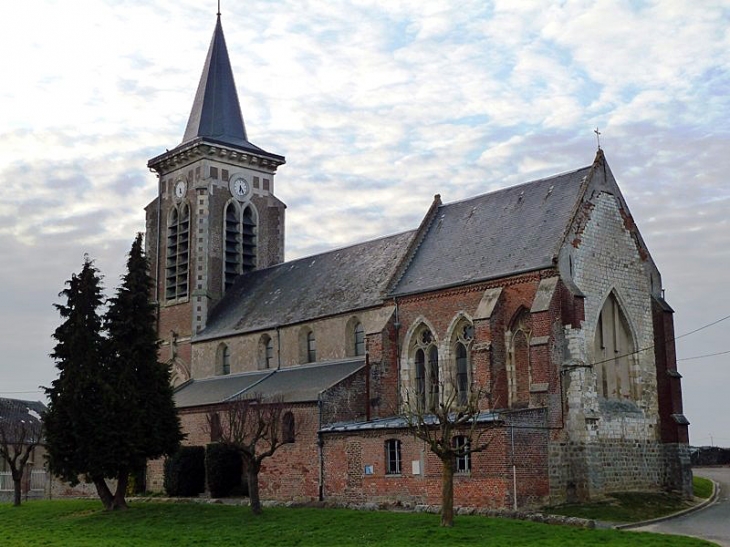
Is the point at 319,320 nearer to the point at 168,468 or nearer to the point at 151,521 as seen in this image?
the point at 168,468

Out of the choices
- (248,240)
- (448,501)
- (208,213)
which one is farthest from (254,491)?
(248,240)

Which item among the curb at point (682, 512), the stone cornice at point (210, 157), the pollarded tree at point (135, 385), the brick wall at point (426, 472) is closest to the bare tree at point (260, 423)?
the brick wall at point (426, 472)

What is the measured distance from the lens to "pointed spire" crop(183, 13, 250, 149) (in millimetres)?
52812

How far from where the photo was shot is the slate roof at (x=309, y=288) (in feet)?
133

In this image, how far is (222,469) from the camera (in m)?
36.5

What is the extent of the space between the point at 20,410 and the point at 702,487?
46.5m

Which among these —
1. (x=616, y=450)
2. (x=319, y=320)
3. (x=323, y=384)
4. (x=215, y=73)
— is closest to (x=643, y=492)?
(x=616, y=450)

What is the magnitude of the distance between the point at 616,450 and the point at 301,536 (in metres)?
12.5

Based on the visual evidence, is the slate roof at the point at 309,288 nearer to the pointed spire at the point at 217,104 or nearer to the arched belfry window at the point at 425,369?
the arched belfry window at the point at 425,369

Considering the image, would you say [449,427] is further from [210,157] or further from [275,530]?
[210,157]

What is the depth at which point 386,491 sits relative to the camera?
31875mm

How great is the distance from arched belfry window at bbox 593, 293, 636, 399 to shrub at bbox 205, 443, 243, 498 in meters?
14.4

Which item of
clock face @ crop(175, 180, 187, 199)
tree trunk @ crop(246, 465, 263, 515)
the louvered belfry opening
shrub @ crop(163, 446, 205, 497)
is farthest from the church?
clock face @ crop(175, 180, 187, 199)

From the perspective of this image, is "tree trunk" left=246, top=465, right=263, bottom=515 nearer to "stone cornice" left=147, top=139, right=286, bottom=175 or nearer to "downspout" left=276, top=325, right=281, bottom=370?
"downspout" left=276, top=325, right=281, bottom=370
